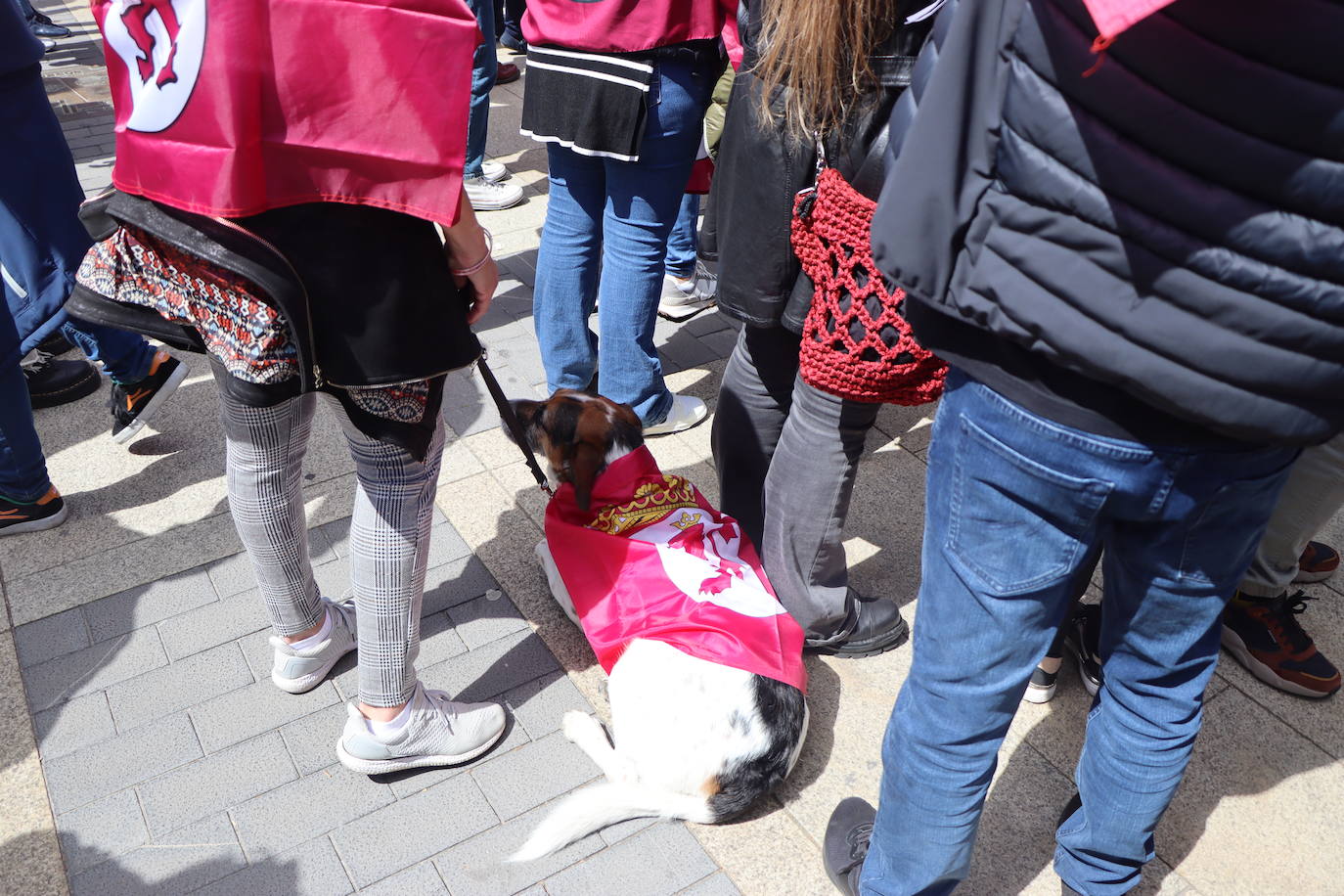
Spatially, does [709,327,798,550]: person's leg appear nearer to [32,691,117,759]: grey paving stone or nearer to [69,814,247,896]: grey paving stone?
[69,814,247,896]: grey paving stone

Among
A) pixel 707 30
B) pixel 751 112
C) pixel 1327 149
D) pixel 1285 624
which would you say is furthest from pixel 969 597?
pixel 707 30

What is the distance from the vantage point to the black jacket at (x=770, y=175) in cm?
190

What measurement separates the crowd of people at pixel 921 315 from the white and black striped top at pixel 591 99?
12 millimetres

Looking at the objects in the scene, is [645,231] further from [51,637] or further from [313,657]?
[51,637]

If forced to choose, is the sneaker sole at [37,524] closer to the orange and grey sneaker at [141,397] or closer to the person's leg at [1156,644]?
the orange and grey sneaker at [141,397]

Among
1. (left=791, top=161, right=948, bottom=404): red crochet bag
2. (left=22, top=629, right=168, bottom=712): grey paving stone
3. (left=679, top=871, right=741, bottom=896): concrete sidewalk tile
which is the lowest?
(left=22, top=629, right=168, bottom=712): grey paving stone

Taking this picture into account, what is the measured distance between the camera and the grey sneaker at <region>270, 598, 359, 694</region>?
2.53m

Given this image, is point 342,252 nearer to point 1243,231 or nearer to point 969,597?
point 969,597

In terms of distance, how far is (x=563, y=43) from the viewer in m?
2.98

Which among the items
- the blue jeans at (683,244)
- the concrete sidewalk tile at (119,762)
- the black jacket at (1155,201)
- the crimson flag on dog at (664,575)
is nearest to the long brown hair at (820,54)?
the black jacket at (1155,201)

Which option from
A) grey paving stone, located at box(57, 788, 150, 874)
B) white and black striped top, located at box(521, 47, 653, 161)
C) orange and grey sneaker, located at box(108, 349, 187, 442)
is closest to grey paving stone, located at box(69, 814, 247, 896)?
grey paving stone, located at box(57, 788, 150, 874)

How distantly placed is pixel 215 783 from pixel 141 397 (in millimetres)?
1672

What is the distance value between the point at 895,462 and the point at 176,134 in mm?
2568

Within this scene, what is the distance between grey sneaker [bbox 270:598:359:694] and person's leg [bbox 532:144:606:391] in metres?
1.26
